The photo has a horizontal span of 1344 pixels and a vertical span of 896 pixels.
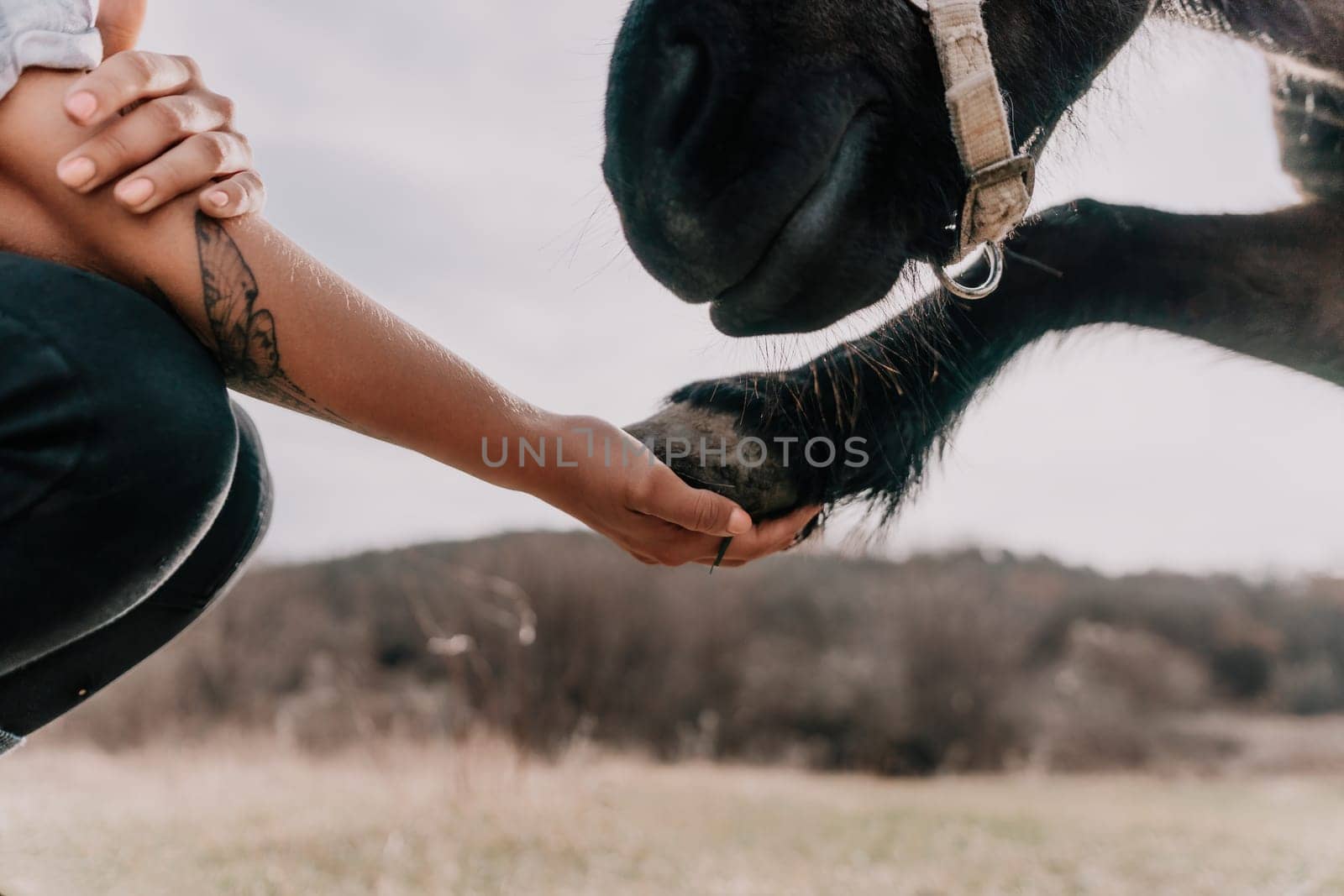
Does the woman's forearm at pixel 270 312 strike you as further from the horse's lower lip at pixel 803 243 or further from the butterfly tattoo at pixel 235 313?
the horse's lower lip at pixel 803 243

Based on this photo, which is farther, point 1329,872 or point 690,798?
point 690,798

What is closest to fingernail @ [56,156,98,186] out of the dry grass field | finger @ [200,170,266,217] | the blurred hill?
finger @ [200,170,266,217]

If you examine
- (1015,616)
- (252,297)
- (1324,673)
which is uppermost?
(252,297)

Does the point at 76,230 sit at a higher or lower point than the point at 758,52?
lower

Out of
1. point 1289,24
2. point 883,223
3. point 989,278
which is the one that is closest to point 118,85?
point 883,223

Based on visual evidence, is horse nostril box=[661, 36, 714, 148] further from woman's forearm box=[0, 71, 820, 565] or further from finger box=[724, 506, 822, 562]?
finger box=[724, 506, 822, 562]

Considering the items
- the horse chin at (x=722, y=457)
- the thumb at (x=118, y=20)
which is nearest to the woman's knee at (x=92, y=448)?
the thumb at (x=118, y=20)

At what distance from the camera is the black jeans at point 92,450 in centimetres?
88

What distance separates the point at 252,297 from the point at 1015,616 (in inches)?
426

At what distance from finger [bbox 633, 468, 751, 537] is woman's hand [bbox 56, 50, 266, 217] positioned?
56 centimetres

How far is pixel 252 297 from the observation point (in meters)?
1.05

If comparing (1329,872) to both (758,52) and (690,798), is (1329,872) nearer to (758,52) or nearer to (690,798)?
(690,798)

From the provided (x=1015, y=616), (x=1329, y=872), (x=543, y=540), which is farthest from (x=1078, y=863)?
(x=1015, y=616)

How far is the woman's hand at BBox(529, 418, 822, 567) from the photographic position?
1.24m
